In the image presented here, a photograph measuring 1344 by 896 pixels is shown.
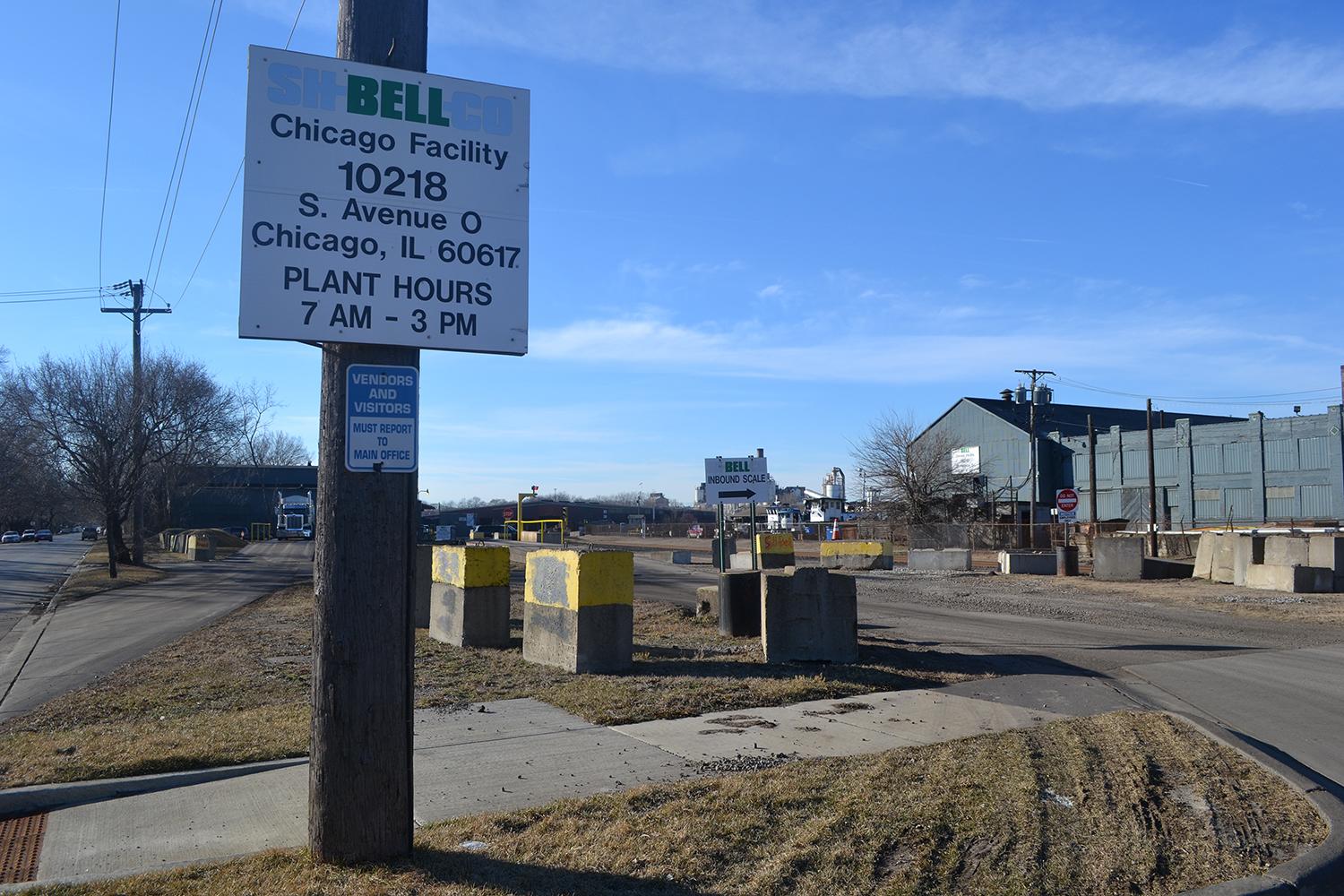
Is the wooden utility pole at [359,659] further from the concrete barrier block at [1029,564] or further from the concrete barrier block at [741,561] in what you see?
the concrete barrier block at [1029,564]

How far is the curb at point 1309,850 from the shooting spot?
4.68 m

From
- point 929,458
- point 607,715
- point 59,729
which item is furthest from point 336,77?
point 929,458

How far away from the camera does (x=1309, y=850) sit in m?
5.14

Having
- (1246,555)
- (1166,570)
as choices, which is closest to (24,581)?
(1166,570)

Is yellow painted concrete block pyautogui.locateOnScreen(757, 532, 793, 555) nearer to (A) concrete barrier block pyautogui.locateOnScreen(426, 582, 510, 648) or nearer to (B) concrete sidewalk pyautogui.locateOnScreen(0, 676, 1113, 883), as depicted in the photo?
(A) concrete barrier block pyautogui.locateOnScreen(426, 582, 510, 648)

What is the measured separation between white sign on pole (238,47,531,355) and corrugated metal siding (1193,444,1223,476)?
64544 millimetres

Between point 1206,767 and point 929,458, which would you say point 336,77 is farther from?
point 929,458

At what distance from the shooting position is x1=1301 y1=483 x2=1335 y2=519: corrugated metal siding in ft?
181

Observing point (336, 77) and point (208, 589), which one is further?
point (208, 589)

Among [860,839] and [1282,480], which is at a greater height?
[1282,480]

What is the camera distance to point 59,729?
857cm

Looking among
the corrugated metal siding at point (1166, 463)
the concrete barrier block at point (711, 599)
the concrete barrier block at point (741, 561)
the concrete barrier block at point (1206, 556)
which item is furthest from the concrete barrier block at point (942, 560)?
the corrugated metal siding at point (1166, 463)

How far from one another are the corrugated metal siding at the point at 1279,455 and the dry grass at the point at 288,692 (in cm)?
5324

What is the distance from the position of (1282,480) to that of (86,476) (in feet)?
192
